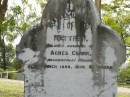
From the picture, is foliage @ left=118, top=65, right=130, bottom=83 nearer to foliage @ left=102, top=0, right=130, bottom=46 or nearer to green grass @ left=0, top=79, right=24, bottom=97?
foliage @ left=102, top=0, right=130, bottom=46

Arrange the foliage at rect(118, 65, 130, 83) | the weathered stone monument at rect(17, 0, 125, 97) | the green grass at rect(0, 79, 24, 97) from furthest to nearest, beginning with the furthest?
the foliage at rect(118, 65, 130, 83), the green grass at rect(0, 79, 24, 97), the weathered stone monument at rect(17, 0, 125, 97)

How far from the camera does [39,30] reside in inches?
279

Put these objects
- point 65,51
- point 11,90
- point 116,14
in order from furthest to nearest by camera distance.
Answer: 1. point 116,14
2. point 11,90
3. point 65,51

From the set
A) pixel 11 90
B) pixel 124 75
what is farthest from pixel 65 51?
pixel 124 75

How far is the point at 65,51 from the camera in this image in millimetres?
7074

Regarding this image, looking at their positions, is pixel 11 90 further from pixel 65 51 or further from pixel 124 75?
pixel 124 75

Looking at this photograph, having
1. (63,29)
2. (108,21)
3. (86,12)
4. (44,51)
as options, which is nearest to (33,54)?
(44,51)

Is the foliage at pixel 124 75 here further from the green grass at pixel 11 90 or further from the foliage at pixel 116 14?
the green grass at pixel 11 90

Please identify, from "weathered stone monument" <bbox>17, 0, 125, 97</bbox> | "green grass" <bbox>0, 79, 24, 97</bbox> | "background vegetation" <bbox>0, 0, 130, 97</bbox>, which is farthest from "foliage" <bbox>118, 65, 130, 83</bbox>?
"weathered stone monument" <bbox>17, 0, 125, 97</bbox>

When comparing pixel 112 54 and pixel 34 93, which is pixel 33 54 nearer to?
pixel 34 93

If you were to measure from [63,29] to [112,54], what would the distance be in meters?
0.86

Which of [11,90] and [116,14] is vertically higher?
[116,14]

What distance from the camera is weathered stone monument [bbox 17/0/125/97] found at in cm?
695

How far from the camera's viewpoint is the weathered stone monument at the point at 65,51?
695 centimetres
